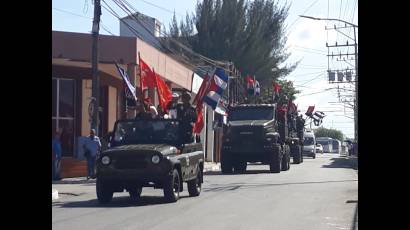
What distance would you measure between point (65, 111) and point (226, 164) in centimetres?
697

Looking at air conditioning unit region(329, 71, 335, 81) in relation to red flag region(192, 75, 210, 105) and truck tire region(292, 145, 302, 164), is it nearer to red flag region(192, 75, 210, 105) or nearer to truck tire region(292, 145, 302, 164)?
truck tire region(292, 145, 302, 164)

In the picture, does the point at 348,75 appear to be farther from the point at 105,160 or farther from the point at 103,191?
the point at 105,160

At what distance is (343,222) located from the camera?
14.6m

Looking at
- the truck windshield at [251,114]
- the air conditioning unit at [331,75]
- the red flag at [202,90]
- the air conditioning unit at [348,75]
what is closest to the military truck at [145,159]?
the red flag at [202,90]

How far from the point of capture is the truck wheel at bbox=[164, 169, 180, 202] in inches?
698

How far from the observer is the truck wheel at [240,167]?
34.2 metres

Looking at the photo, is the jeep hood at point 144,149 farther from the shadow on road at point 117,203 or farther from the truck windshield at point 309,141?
the truck windshield at point 309,141

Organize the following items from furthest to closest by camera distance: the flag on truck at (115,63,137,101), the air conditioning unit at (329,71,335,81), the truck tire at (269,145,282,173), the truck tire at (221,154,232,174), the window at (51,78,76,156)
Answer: the air conditioning unit at (329,71,335,81)
the truck tire at (221,154,232,174)
the truck tire at (269,145,282,173)
the window at (51,78,76,156)
the flag on truck at (115,63,137,101)

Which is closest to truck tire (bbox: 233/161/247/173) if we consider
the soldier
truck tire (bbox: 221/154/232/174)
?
truck tire (bbox: 221/154/232/174)

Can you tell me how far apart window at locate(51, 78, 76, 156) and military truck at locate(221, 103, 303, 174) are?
629 cm

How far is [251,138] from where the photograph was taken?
32938 millimetres

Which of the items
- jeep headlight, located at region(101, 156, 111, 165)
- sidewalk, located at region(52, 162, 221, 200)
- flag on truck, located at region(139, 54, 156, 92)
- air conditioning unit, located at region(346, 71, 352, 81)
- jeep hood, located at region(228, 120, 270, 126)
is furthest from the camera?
air conditioning unit, located at region(346, 71, 352, 81)
